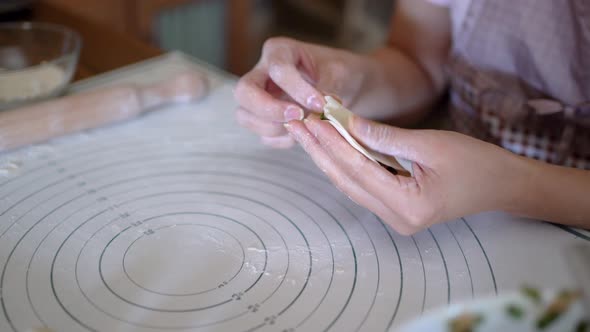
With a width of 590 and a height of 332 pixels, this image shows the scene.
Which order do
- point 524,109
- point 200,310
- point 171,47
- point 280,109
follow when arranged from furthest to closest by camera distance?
point 171,47, point 524,109, point 280,109, point 200,310

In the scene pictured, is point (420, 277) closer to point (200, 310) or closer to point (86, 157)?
point (200, 310)

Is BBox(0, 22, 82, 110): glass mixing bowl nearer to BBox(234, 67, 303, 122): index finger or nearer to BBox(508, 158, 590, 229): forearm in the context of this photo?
BBox(234, 67, 303, 122): index finger

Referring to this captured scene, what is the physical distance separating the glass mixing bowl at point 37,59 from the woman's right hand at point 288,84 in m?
0.31

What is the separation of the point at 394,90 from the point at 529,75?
0.19 m

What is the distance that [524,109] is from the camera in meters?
0.71

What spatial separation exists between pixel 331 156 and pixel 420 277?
14 cm

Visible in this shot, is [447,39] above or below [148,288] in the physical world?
above

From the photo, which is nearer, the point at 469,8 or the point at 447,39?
the point at 469,8

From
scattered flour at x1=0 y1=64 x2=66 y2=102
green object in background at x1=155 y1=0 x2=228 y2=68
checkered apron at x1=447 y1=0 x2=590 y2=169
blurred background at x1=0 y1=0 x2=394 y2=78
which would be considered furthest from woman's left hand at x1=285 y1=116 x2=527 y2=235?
green object in background at x1=155 y1=0 x2=228 y2=68

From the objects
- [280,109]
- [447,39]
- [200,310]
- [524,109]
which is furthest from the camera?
[447,39]

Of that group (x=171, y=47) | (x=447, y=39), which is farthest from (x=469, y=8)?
(x=171, y=47)

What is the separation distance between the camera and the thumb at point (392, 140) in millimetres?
491

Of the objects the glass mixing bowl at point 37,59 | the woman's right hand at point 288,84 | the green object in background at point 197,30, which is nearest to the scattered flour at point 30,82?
the glass mixing bowl at point 37,59

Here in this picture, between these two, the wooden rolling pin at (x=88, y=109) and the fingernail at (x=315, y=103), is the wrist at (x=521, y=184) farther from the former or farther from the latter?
the wooden rolling pin at (x=88, y=109)
